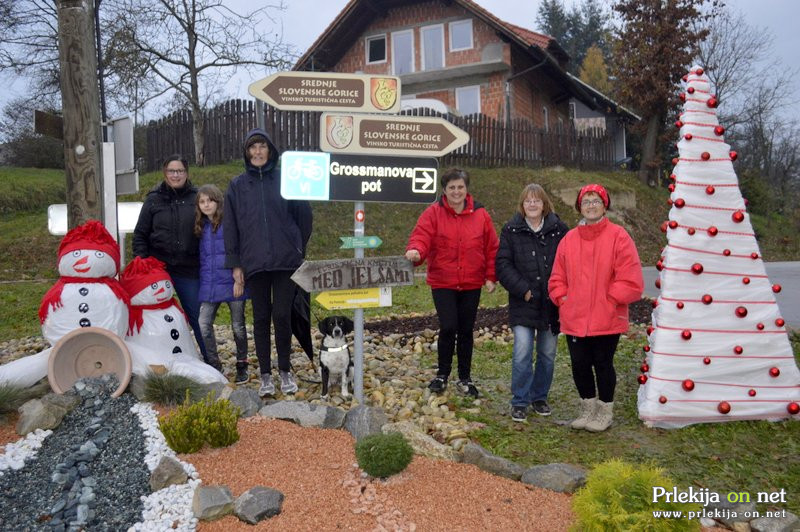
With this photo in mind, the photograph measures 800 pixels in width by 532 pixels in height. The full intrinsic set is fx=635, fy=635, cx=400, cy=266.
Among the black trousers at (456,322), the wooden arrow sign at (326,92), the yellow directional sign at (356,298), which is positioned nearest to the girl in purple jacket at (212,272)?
the yellow directional sign at (356,298)

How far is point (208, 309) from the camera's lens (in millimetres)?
5227

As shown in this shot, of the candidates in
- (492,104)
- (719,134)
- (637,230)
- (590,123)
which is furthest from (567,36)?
Answer: (719,134)

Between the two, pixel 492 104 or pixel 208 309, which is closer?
pixel 208 309

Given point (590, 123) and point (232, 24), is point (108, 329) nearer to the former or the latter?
point (232, 24)

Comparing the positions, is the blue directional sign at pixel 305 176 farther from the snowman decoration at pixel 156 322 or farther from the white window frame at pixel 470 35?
the white window frame at pixel 470 35

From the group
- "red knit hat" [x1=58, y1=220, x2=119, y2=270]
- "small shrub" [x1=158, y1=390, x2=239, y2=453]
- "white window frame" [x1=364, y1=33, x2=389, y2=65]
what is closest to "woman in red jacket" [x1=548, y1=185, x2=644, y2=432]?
"small shrub" [x1=158, y1=390, x2=239, y2=453]

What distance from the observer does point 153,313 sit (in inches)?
196

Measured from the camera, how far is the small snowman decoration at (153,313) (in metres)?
4.88

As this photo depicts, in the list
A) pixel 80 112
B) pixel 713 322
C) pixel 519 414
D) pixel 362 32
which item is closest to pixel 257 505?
pixel 519 414

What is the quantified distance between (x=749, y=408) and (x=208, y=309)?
4.11 metres

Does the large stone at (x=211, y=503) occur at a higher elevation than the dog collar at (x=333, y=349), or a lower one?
lower

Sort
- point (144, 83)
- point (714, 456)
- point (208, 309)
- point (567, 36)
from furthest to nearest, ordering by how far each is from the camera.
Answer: point (567, 36), point (144, 83), point (208, 309), point (714, 456)

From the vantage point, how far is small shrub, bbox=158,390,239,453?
3.62 m

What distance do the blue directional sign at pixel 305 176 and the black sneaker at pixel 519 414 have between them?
2.04 metres
